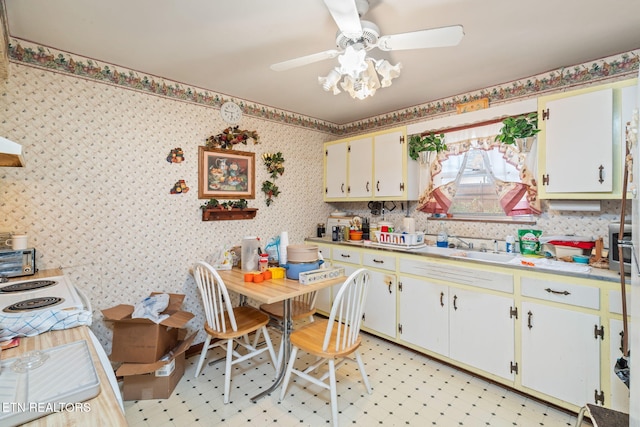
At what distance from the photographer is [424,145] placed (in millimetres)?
3098

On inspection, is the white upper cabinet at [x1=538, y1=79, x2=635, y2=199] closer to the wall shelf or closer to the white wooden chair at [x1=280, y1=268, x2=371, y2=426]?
the white wooden chair at [x1=280, y1=268, x2=371, y2=426]

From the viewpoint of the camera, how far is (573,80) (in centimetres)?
236

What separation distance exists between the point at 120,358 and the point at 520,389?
2.81m

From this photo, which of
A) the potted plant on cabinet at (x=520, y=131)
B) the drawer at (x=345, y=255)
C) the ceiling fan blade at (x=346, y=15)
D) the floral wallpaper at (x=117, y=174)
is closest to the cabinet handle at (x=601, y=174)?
the floral wallpaper at (x=117, y=174)

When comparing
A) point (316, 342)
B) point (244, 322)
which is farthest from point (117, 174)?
point (316, 342)

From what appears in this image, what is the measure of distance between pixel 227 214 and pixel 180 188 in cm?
51

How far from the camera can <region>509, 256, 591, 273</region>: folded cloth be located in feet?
6.38

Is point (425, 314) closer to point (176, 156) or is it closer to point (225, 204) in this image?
point (225, 204)

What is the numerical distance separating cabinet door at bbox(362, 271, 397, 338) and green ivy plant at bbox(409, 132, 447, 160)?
4.34 feet

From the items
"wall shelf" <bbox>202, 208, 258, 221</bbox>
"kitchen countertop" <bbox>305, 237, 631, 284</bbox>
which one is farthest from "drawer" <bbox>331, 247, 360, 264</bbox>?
"wall shelf" <bbox>202, 208, 258, 221</bbox>

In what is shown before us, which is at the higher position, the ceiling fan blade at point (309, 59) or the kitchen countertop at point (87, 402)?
the ceiling fan blade at point (309, 59)

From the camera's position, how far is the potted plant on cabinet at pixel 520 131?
2.38m

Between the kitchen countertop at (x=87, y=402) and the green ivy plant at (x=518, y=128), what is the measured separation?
294 cm

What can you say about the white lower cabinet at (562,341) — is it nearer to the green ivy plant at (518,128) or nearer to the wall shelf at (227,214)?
the green ivy plant at (518,128)
